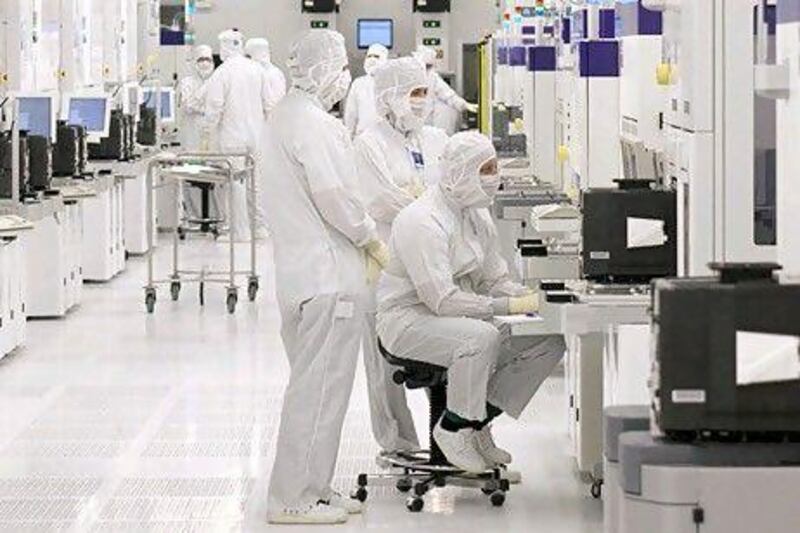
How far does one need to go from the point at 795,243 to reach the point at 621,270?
6.76ft

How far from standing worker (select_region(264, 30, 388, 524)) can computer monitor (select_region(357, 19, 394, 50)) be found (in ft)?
57.0

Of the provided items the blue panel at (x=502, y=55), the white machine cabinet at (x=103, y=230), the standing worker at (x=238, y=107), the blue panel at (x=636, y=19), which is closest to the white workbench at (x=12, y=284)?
the white machine cabinet at (x=103, y=230)

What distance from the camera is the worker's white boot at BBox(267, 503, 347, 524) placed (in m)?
7.11

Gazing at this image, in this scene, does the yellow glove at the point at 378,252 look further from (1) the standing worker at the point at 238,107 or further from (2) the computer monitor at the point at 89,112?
(1) the standing worker at the point at 238,107

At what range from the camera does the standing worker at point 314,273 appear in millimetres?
6938

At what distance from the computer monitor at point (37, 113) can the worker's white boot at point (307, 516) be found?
6.06 meters

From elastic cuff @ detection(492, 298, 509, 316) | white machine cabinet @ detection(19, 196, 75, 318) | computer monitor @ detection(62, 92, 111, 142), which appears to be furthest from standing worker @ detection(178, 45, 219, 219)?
elastic cuff @ detection(492, 298, 509, 316)

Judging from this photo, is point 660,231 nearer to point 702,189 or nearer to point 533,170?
point 702,189

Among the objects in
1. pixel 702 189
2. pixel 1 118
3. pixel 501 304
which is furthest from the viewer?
pixel 1 118

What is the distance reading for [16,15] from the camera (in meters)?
13.6

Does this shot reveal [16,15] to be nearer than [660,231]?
No

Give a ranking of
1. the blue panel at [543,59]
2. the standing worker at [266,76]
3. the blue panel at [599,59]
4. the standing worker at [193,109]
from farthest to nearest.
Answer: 1. the standing worker at [193,109]
2. the standing worker at [266,76]
3. the blue panel at [543,59]
4. the blue panel at [599,59]

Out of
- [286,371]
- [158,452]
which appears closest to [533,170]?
[286,371]

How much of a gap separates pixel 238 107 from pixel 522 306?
11.2 metres
